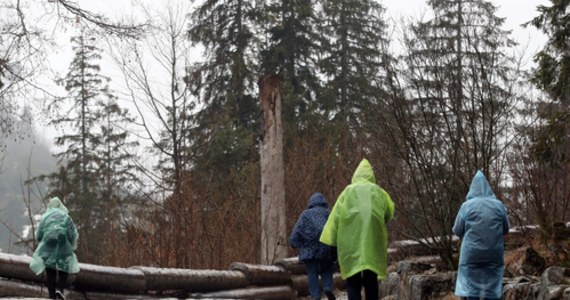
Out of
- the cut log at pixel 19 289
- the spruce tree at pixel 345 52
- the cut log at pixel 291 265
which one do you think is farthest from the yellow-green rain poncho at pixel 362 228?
the spruce tree at pixel 345 52

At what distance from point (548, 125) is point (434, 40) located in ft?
9.66

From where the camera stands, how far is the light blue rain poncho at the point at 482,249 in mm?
9391

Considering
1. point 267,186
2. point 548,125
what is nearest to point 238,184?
point 267,186

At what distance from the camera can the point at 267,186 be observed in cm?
1702

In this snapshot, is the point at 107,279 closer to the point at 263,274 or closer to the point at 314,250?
the point at 314,250

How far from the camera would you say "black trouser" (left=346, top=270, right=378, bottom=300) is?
32.6ft

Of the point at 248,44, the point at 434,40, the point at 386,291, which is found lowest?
the point at 386,291

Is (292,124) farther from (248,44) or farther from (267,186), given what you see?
(267,186)

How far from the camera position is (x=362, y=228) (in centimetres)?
995

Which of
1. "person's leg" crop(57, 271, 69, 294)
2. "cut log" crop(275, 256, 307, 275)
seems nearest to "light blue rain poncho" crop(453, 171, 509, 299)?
"person's leg" crop(57, 271, 69, 294)

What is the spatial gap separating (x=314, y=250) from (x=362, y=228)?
7.73 feet

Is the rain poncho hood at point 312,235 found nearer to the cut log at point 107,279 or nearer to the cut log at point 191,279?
the cut log at point 191,279

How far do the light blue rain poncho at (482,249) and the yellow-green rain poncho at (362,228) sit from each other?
0.94 m

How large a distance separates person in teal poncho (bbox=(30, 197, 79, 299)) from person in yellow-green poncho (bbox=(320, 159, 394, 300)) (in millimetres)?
4244
